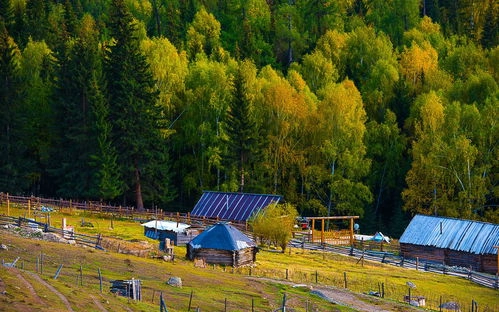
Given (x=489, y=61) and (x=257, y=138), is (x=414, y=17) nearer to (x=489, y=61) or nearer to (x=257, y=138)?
(x=489, y=61)

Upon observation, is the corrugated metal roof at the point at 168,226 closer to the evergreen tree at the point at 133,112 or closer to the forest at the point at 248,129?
the evergreen tree at the point at 133,112

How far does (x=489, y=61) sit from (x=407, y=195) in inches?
956

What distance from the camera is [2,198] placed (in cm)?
8556

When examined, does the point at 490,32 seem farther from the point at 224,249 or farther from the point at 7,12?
the point at 224,249

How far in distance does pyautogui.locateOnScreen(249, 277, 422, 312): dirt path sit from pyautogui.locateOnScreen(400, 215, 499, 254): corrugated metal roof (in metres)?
20.1

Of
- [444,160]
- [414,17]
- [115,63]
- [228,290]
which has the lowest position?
[228,290]

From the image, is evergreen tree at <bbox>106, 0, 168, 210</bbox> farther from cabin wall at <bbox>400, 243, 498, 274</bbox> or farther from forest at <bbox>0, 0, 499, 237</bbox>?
cabin wall at <bbox>400, 243, 498, 274</bbox>

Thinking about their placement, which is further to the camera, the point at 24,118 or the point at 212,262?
the point at 24,118

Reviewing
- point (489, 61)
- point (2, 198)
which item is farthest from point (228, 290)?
point (489, 61)

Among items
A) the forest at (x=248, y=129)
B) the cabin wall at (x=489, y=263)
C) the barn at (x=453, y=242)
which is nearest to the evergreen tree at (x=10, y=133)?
the forest at (x=248, y=129)

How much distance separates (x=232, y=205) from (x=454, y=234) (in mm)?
19509

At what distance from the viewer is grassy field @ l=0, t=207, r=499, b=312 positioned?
42000 millimetres

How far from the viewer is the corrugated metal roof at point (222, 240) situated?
6509 centimetres

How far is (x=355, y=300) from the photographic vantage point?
55281 millimetres
